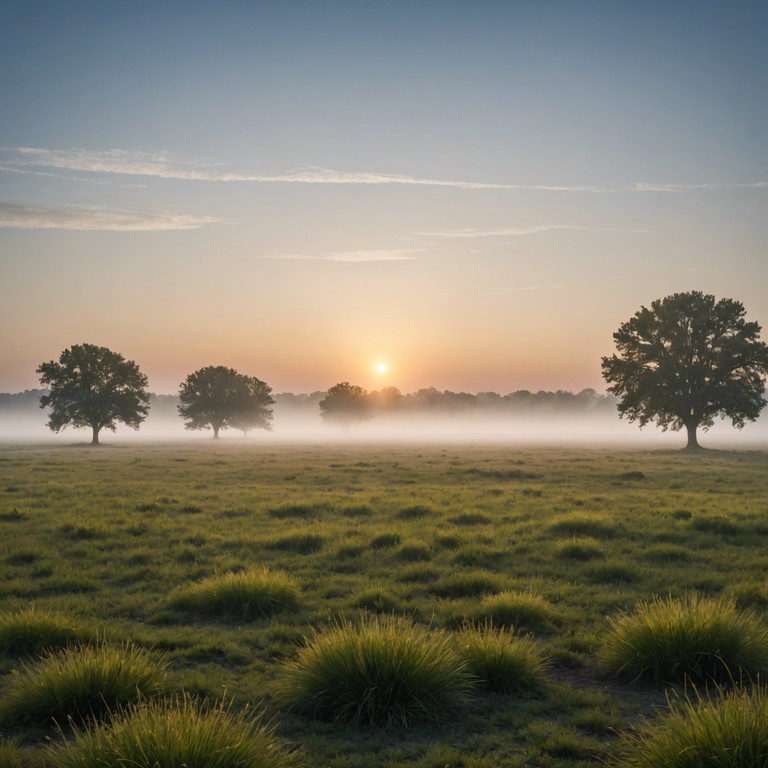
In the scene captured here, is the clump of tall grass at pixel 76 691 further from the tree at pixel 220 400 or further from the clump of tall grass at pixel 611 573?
the tree at pixel 220 400

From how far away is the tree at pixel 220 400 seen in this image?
4734 inches

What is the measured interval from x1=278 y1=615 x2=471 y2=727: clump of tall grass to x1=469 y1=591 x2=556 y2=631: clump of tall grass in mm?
3002

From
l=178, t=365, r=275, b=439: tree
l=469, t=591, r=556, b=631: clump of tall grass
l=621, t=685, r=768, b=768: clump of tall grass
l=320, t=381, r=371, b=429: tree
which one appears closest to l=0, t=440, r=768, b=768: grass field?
l=469, t=591, r=556, b=631: clump of tall grass

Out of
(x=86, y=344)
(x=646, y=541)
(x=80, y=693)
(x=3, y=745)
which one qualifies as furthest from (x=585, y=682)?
(x=86, y=344)

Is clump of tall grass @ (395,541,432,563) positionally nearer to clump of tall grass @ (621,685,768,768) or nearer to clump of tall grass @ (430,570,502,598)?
clump of tall grass @ (430,570,502,598)

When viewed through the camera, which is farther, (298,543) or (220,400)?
(220,400)

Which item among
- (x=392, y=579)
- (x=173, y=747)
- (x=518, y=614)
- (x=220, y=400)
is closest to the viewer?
(x=173, y=747)

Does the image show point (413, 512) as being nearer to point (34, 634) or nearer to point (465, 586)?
point (465, 586)

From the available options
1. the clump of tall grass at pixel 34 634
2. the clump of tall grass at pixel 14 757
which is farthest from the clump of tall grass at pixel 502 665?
the clump of tall grass at pixel 34 634

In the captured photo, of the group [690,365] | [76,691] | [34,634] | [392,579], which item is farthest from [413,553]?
[690,365]

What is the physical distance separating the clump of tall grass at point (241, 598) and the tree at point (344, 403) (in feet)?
489

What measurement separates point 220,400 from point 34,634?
115576mm

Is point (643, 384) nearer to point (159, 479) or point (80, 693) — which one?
point (159, 479)

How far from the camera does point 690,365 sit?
63.3 m
